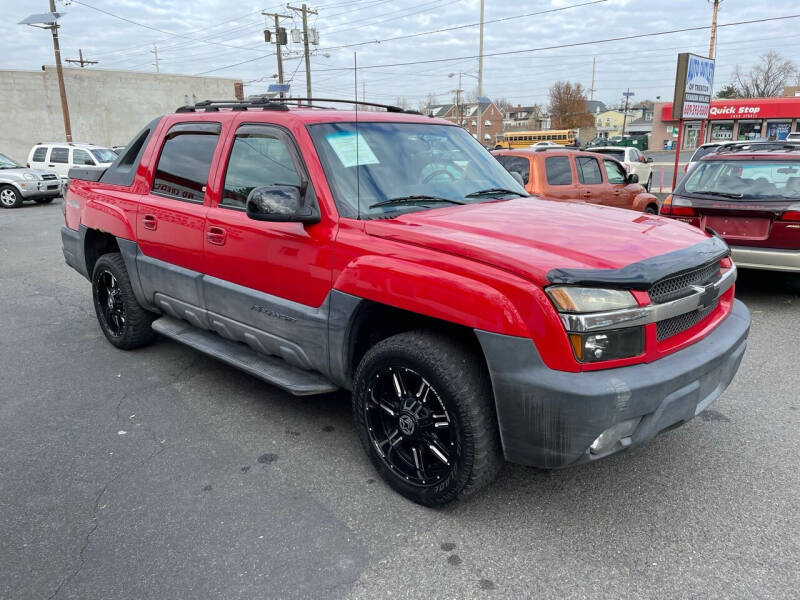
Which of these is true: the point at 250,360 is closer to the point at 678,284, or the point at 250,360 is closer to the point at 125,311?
the point at 125,311

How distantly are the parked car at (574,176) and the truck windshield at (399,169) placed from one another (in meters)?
4.51

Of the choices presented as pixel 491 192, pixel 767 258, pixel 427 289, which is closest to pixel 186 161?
pixel 491 192

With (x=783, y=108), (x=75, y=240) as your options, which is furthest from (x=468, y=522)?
(x=783, y=108)

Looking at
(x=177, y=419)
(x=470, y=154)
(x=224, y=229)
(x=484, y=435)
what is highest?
(x=470, y=154)

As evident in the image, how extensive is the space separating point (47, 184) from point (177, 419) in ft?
56.6

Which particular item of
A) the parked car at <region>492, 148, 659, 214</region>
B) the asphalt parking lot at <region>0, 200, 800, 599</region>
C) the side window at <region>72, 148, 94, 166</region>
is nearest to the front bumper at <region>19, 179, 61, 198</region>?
the side window at <region>72, 148, 94, 166</region>

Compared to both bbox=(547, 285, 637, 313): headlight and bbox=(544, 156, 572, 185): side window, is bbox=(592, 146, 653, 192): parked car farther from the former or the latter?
bbox=(547, 285, 637, 313): headlight

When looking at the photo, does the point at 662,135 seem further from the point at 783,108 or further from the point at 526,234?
the point at 526,234

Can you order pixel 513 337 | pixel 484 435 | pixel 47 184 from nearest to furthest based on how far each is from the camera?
1. pixel 513 337
2. pixel 484 435
3. pixel 47 184

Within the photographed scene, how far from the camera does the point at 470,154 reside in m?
4.09

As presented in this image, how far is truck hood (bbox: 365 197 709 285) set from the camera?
2.53 metres

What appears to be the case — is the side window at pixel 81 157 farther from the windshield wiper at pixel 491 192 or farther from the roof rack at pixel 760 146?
the windshield wiper at pixel 491 192

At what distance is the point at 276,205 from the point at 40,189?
18.0 m

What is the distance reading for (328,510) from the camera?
2.91 metres
